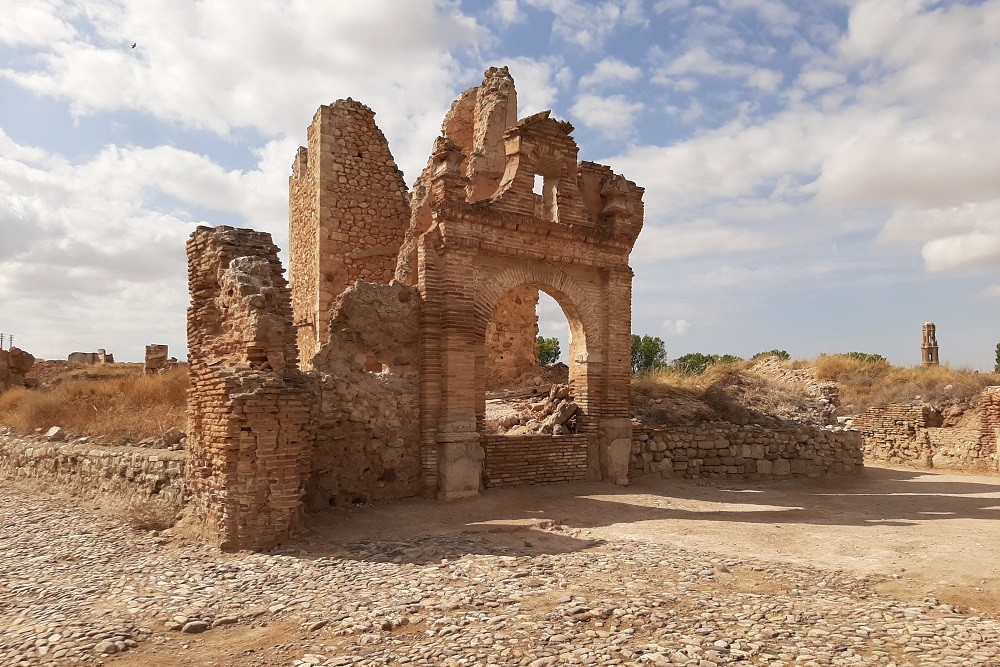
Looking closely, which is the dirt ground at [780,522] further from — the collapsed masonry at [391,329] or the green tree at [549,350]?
the green tree at [549,350]

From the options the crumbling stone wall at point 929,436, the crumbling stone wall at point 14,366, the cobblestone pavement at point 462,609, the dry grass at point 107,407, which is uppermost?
the crumbling stone wall at point 14,366

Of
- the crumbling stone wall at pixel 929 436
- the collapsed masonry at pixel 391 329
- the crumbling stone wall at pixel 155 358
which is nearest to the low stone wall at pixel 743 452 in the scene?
the collapsed masonry at pixel 391 329

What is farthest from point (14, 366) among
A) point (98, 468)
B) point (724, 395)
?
point (724, 395)

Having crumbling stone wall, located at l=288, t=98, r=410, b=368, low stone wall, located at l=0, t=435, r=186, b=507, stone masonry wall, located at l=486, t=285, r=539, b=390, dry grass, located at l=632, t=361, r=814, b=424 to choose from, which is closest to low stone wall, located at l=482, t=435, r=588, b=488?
dry grass, located at l=632, t=361, r=814, b=424

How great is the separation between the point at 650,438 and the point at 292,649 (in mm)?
9042

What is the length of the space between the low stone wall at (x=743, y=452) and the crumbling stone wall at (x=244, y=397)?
6.82 m

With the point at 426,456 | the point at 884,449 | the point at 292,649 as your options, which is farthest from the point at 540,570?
the point at 884,449

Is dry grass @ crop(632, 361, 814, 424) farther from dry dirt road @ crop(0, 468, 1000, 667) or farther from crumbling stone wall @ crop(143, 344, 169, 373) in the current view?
crumbling stone wall @ crop(143, 344, 169, 373)

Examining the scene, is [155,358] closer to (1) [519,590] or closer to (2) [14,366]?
(2) [14,366]

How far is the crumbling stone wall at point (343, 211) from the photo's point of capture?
1466 cm

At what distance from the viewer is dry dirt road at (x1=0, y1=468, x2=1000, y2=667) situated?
4871 millimetres

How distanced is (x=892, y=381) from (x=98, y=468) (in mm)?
21084

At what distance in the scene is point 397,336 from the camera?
10.6 m

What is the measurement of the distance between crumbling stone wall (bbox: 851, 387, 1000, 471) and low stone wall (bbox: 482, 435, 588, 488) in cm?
1107
